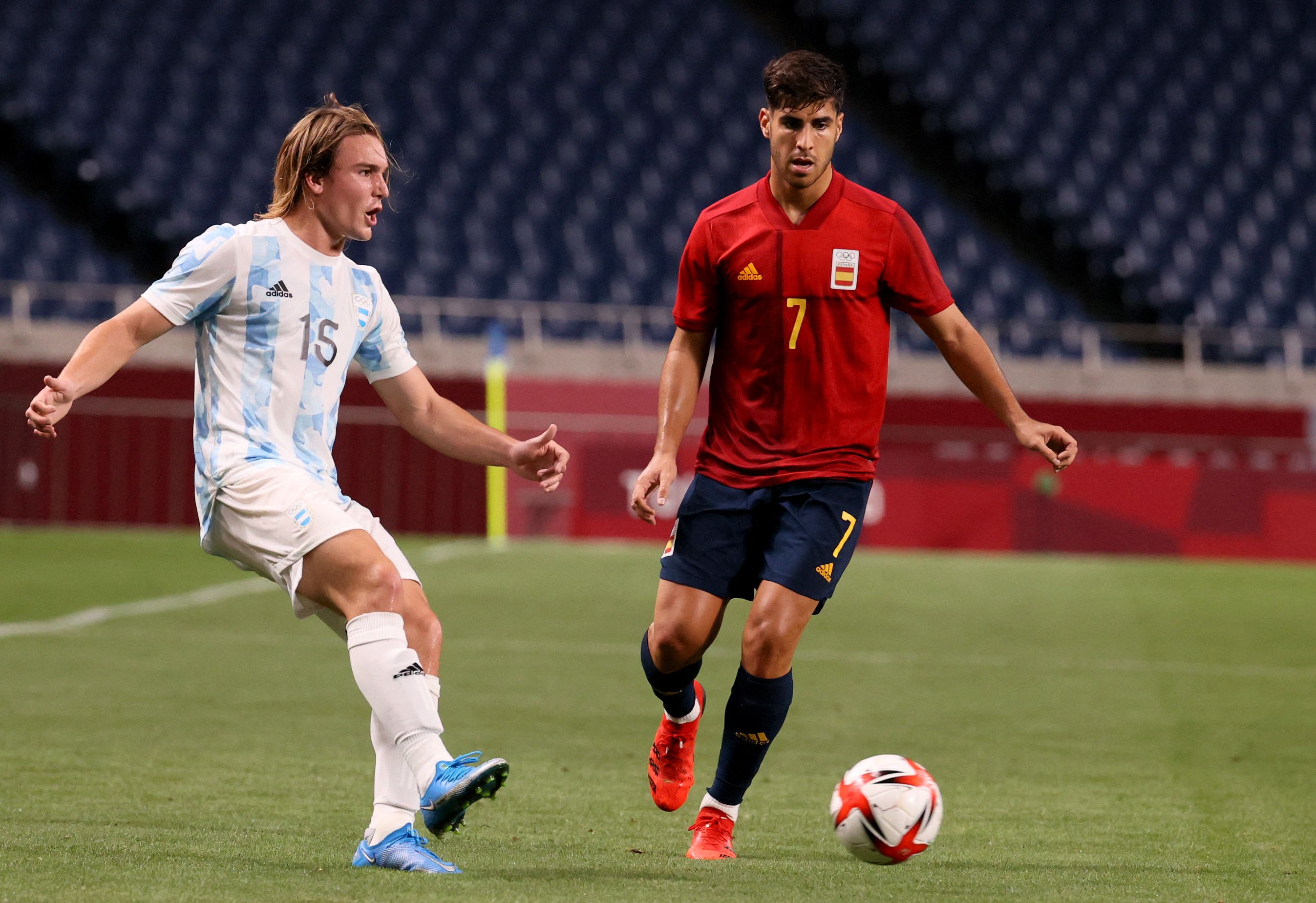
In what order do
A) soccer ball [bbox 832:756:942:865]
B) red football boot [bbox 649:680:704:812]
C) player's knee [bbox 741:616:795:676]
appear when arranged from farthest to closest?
red football boot [bbox 649:680:704:812] < player's knee [bbox 741:616:795:676] < soccer ball [bbox 832:756:942:865]

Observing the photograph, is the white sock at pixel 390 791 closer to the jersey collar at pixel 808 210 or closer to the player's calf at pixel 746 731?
the player's calf at pixel 746 731

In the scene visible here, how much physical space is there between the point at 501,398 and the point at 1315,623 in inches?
341

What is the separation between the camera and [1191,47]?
69.5ft

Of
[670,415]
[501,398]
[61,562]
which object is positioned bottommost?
[61,562]

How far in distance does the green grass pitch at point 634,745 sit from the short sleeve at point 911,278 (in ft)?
4.88

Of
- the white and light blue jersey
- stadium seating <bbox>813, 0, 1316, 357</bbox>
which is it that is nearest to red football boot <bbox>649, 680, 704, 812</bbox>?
the white and light blue jersey

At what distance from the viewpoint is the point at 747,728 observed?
4480 millimetres

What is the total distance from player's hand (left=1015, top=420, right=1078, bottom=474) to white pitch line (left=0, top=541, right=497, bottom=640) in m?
6.46

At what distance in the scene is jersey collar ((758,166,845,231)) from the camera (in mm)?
4570

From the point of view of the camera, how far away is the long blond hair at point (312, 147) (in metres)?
3.96

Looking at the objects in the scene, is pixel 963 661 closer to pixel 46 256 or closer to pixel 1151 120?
pixel 46 256

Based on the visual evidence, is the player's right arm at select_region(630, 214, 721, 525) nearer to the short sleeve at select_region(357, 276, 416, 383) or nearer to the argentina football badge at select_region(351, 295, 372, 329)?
the short sleeve at select_region(357, 276, 416, 383)

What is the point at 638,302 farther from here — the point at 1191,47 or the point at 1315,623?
the point at 1315,623

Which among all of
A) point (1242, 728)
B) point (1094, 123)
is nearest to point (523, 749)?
point (1242, 728)
